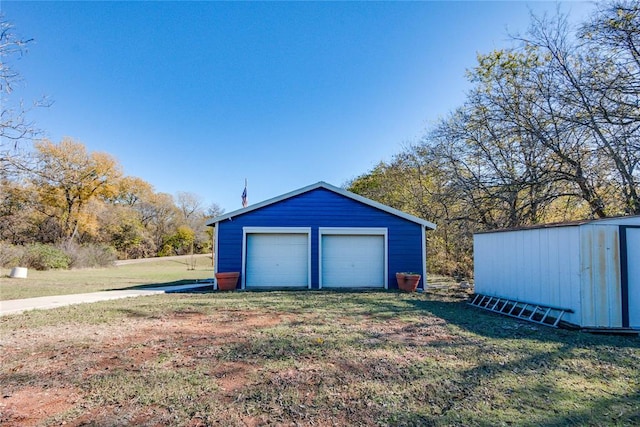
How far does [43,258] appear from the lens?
17.9 m

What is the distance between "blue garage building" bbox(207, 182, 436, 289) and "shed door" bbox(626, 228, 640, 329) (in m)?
5.57

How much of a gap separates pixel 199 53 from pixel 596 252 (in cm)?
1202

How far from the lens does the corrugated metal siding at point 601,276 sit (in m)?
5.30

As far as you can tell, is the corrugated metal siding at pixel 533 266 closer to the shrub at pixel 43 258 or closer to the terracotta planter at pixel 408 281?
the terracotta planter at pixel 408 281

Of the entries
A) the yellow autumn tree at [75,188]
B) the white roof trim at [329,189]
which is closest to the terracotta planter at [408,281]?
the white roof trim at [329,189]

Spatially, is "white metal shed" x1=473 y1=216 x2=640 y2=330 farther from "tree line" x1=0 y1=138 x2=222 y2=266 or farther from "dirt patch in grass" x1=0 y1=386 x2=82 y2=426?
"tree line" x1=0 y1=138 x2=222 y2=266

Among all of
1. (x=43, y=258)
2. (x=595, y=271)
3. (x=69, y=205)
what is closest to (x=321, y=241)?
(x=595, y=271)

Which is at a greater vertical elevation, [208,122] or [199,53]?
[199,53]

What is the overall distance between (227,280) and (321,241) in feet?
10.9

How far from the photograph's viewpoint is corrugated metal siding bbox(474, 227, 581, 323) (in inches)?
221

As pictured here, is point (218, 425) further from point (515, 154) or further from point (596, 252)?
point (515, 154)

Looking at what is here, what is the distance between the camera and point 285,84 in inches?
496

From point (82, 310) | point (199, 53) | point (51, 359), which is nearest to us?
point (51, 359)

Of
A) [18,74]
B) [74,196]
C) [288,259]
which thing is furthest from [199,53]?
[74,196]
